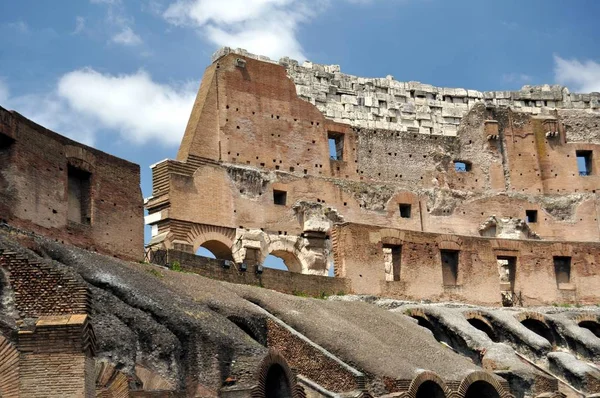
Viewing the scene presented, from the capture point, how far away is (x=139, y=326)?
1638 cm

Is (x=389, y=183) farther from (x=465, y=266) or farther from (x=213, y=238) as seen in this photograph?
(x=213, y=238)

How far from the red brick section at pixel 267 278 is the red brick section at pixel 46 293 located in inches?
437

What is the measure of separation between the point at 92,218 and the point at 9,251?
30.6 ft

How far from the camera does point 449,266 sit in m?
31.5

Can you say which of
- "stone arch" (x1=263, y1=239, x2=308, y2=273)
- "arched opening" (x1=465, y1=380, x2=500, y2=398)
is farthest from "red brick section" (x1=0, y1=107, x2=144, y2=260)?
"stone arch" (x1=263, y1=239, x2=308, y2=273)

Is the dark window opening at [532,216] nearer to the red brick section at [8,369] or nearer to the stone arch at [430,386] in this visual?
the stone arch at [430,386]

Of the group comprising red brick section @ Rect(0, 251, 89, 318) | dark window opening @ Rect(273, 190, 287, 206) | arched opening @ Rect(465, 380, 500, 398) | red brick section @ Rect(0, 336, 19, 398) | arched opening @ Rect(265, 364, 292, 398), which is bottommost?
arched opening @ Rect(465, 380, 500, 398)

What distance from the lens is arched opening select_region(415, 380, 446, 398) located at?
2155 centimetres

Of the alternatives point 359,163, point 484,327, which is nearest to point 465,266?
point 484,327

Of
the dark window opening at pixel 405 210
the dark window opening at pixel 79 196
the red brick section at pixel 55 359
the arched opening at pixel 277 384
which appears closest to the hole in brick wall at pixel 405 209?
the dark window opening at pixel 405 210

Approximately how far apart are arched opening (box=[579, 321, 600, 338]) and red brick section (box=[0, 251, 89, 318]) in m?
21.8

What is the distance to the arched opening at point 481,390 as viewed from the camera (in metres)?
22.8

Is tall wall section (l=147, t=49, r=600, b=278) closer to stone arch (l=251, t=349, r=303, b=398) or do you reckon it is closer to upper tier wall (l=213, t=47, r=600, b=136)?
upper tier wall (l=213, t=47, r=600, b=136)

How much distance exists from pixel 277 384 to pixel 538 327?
14.7 m
